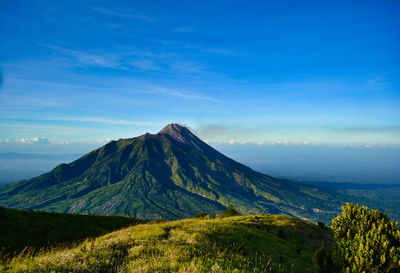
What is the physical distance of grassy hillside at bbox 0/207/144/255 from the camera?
27.8 meters

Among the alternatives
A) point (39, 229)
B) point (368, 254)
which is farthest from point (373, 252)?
point (39, 229)

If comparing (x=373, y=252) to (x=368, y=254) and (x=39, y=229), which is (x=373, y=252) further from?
(x=39, y=229)

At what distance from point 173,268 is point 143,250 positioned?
14.3 feet

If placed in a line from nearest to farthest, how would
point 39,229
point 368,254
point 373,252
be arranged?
point 368,254, point 373,252, point 39,229

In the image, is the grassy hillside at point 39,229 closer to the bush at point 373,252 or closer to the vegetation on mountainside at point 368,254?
the vegetation on mountainside at point 368,254

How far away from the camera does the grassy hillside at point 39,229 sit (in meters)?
27.8

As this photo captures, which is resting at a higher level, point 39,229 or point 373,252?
point 373,252

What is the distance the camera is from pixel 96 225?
146ft

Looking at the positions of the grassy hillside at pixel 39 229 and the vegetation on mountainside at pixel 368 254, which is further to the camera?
the grassy hillside at pixel 39 229

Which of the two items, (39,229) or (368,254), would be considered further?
(39,229)

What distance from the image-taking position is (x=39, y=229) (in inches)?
1284

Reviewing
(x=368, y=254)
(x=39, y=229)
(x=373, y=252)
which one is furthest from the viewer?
(x=39, y=229)

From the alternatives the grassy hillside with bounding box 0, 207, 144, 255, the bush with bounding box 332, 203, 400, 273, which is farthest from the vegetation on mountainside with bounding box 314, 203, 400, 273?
the grassy hillside with bounding box 0, 207, 144, 255

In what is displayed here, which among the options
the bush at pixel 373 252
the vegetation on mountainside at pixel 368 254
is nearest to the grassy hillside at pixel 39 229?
the vegetation on mountainside at pixel 368 254
